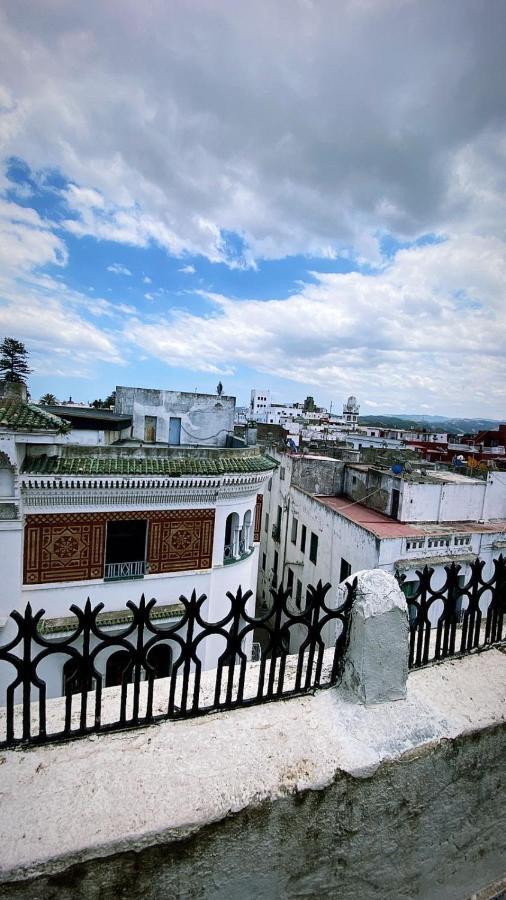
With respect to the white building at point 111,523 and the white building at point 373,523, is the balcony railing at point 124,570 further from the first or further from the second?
the white building at point 373,523

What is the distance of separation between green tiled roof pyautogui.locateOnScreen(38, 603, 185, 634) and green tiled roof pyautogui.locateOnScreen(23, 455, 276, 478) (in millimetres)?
3275

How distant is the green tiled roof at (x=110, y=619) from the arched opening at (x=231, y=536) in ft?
6.34

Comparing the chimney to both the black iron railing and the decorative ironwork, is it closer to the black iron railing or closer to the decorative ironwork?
the black iron railing

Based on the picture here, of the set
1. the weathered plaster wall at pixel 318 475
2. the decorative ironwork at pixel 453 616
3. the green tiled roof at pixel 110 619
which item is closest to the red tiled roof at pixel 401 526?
the weathered plaster wall at pixel 318 475

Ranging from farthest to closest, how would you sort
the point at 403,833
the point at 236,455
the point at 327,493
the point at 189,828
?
1. the point at 327,493
2. the point at 236,455
3. the point at 403,833
4. the point at 189,828

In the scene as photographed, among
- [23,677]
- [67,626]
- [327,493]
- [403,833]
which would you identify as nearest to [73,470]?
[67,626]

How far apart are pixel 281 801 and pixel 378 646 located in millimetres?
916

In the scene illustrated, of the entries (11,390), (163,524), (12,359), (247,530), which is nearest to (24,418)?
(11,390)

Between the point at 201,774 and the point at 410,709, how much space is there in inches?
48.5

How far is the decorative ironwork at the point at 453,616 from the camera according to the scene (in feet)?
9.09

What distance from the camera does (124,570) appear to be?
10.5 m

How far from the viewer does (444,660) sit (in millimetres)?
2936

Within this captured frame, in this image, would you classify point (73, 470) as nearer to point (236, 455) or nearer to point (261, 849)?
point (236, 455)

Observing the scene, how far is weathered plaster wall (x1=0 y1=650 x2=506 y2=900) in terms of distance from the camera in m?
1.66
